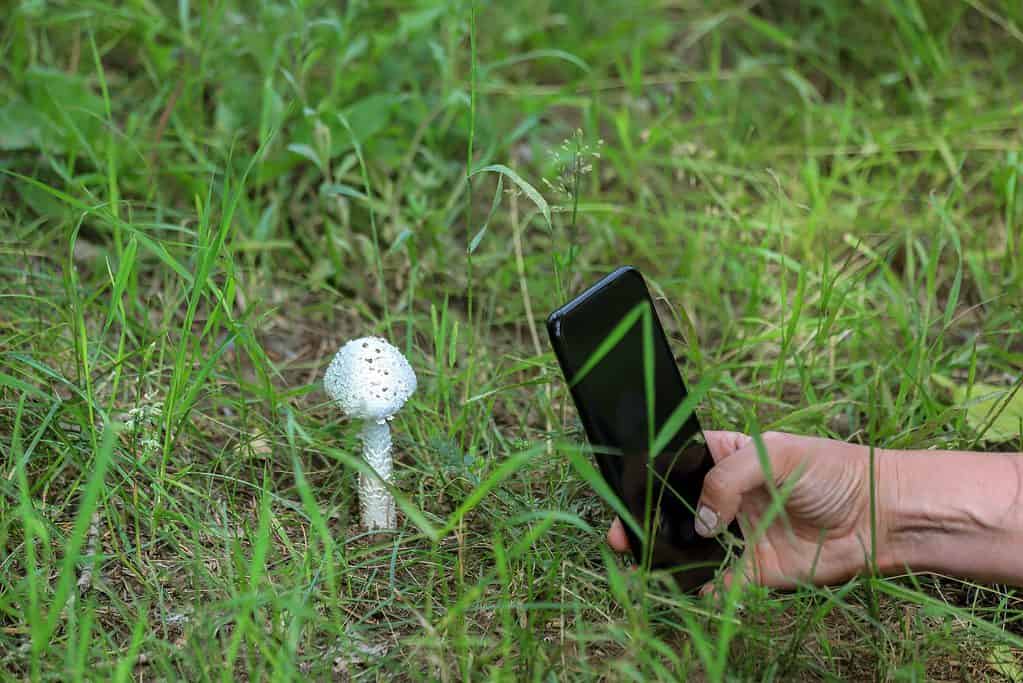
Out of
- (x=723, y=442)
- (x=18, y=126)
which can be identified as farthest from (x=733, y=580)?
(x=18, y=126)

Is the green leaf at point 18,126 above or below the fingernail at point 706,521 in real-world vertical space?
above

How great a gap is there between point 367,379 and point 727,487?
0.63m

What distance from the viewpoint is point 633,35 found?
343 cm

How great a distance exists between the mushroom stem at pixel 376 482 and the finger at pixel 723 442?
605mm

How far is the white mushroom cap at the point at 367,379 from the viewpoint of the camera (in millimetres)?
1722

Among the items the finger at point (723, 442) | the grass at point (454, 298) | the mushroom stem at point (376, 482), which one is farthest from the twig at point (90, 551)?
the finger at point (723, 442)

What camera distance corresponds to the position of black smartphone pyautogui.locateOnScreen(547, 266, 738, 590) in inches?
64.7

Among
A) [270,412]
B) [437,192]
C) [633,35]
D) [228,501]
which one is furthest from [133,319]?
[633,35]

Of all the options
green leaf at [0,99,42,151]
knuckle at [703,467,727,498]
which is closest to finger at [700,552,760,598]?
knuckle at [703,467,727,498]

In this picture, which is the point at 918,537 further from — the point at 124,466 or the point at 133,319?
the point at 133,319

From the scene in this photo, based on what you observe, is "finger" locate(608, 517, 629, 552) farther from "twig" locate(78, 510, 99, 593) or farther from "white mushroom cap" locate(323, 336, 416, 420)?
"twig" locate(78, 510, 99, 593)

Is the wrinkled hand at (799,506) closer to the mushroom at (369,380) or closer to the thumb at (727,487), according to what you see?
the thumb at (727,487)

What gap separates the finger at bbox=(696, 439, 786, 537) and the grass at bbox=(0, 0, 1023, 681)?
147mm

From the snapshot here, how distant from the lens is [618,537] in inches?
68.9
